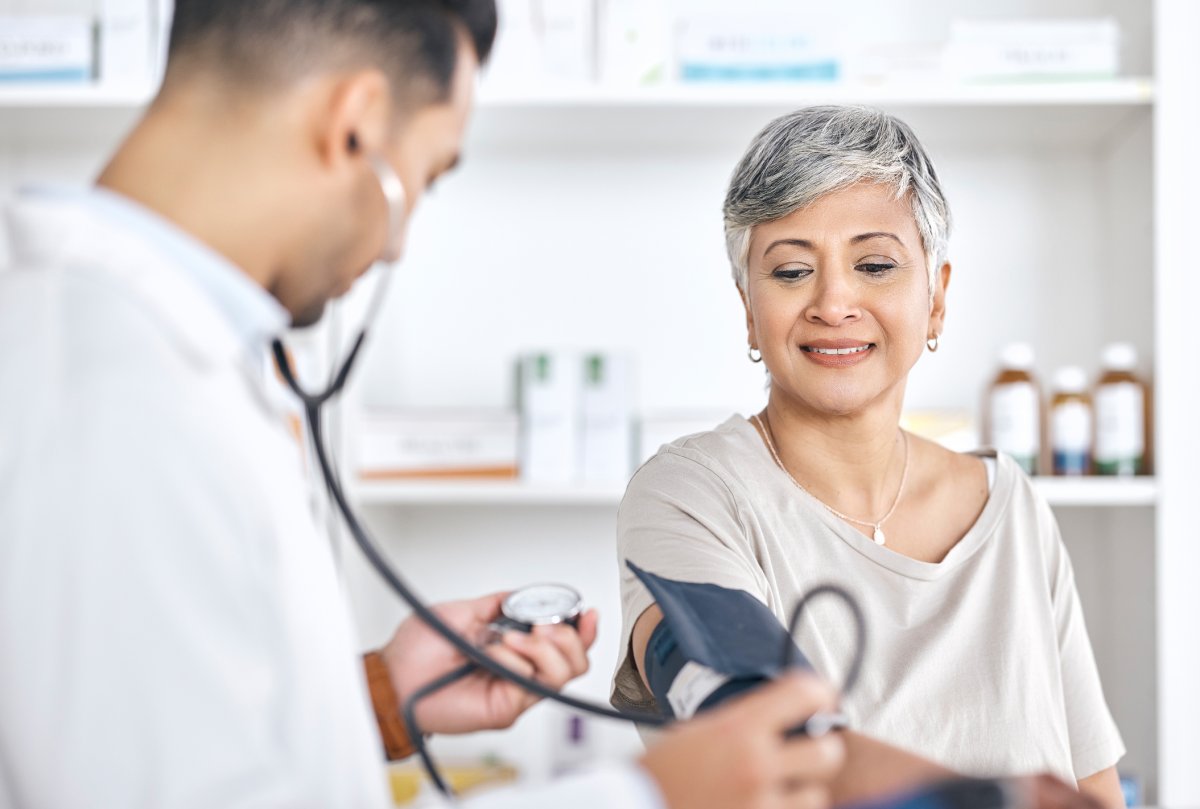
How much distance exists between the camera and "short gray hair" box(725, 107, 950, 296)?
1.12 meters

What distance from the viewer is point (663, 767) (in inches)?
22.9

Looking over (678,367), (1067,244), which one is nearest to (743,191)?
(678,367)

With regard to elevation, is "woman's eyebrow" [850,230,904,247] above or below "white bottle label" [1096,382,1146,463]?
above

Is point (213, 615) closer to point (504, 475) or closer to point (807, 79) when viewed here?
point (504, 475)

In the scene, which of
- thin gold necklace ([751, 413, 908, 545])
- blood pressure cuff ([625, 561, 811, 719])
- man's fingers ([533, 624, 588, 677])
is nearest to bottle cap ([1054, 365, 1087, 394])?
thin gold necklace ([751, 413, 908, 545])

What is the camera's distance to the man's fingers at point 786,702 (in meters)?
0.58

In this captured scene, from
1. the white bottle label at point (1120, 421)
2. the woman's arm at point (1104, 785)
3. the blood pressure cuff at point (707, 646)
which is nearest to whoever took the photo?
the blood pressure cuff at point (707, 646)

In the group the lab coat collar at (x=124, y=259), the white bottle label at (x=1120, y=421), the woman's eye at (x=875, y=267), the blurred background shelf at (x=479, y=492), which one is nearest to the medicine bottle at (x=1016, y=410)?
the white bottle label at (x=1120, y=421)

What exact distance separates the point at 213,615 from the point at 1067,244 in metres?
1.92

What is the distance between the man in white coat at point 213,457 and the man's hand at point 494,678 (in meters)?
0.18

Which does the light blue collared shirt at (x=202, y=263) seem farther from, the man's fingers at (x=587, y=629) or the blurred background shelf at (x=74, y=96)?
the blurred background shelf at (x=74, y=96)

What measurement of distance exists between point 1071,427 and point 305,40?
5.03ft

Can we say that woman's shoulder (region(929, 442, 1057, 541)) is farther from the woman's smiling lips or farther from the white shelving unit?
the white shelving unit

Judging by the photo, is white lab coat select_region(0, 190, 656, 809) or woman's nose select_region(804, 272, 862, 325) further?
woman's nose select_region(804, 272, 862, 325)
